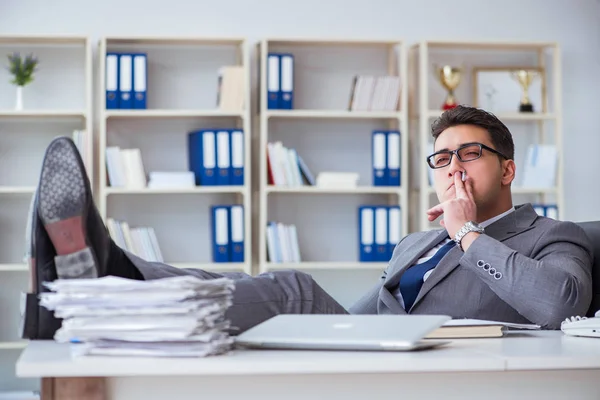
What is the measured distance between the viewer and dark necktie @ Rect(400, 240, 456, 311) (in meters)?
2.23

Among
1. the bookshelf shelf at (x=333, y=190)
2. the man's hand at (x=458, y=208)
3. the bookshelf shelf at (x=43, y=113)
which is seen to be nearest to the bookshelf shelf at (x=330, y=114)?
the bookshelf shelf at (x=333, y=190)

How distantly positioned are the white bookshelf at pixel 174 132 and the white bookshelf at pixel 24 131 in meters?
0.17

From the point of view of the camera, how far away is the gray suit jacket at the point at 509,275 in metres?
1.79

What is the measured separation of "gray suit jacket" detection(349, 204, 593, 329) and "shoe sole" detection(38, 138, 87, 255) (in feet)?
2.83

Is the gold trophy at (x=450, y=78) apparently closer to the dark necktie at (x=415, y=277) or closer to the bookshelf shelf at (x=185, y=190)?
the bookshelf shelf at (x=185, y=190)

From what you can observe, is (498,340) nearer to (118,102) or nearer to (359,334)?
(359,334)

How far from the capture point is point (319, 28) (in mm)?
4855

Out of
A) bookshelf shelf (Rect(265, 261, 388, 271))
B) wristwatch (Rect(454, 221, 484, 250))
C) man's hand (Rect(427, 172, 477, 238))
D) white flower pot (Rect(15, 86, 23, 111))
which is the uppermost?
white flower pot (Rect(15, 86, 23, 111))

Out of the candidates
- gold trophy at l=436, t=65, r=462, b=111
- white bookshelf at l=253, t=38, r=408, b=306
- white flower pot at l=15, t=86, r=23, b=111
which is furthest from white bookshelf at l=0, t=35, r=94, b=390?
gold trophy at l=436, t=65, r=462, b=111

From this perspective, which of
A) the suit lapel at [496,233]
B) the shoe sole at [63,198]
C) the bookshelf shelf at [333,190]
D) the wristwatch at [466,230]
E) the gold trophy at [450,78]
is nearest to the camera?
the shoe sole at [63,198]

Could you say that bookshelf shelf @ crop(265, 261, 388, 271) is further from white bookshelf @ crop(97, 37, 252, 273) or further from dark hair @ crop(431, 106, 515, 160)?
dark hair @ crop(431, 106, 515, 160)

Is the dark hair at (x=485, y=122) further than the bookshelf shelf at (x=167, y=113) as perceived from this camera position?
No

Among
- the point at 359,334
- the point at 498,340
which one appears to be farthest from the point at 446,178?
the point at 359,334

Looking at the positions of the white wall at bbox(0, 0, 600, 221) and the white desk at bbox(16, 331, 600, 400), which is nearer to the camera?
the white desk at bbox(16, 331, 600, 400)
